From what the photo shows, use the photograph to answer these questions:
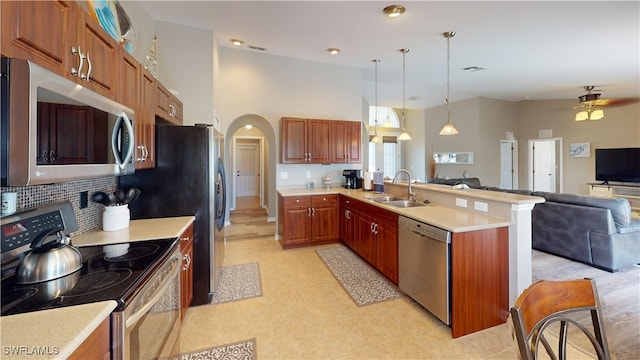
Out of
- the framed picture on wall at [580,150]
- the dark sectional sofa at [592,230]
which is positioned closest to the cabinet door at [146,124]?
the dark sectional sofa at [592,230]

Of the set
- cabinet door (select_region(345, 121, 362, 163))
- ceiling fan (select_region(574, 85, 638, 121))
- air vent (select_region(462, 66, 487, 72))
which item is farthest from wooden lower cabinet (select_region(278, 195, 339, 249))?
ceiling fan (select_region(574, 85, 638, 121))

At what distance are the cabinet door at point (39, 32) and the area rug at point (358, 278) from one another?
108 inches

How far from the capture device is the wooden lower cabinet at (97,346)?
87cm

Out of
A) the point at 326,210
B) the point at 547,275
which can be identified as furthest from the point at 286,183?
the point at 547,275

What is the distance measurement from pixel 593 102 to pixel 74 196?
361 inches

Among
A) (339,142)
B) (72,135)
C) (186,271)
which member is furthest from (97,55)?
(339,142)

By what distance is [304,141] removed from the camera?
4.57m

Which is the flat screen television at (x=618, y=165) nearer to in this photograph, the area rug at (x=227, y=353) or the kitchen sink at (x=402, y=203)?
the kitchen sink at (x=402, y=203)

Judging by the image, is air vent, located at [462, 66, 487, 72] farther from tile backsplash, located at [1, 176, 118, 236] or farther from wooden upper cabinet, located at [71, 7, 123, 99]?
tile backsplash, located at [1, 176, 118, 236]

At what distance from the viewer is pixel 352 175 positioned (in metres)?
4.84

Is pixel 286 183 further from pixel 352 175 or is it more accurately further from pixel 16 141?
pixel 16 141

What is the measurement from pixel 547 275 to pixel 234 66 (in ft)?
17.7

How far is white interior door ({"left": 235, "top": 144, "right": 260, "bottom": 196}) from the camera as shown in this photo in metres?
8.98

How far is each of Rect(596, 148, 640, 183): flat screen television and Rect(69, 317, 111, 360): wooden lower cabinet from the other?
9.29 m
